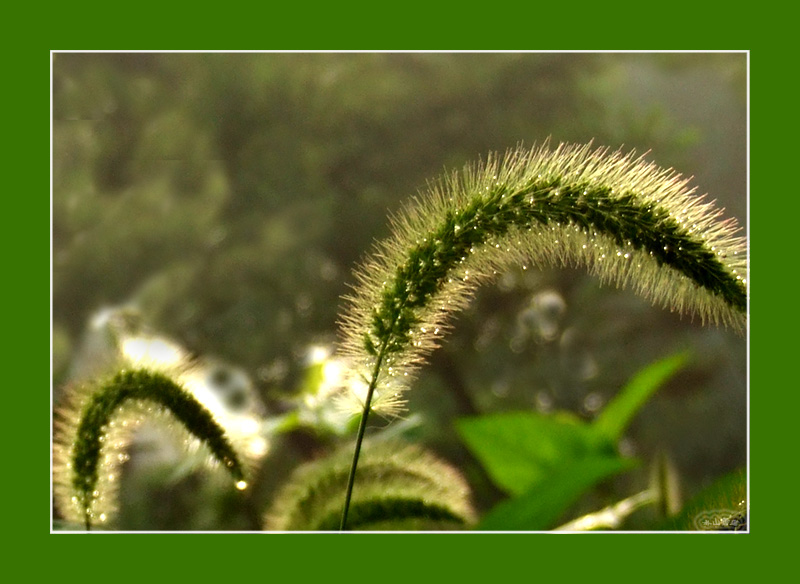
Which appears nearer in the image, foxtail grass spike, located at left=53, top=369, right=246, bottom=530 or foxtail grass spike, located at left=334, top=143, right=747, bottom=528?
foxtail grass spike, located at left=334, top=143, right=747, bottom=528

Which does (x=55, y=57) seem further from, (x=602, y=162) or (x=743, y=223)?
(x=743, y=223)

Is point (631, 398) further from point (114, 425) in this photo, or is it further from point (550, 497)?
point (114, 425)

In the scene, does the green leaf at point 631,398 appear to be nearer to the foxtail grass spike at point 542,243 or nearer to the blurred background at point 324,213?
the blurred background at point 324,213

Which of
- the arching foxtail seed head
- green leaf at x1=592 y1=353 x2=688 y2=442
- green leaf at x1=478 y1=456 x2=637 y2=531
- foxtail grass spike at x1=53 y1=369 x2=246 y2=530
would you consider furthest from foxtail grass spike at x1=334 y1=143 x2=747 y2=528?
green leaf at x1=592 y1=353 x2=688 y2=442

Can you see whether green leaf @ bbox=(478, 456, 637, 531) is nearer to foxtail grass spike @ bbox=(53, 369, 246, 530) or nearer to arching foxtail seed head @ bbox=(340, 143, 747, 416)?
arching foxtail seed head @ bbox=(340, 143, 747, 416)

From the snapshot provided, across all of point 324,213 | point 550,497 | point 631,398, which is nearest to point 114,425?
point 324,213

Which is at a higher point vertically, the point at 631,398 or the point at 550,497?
the point at 631,398
